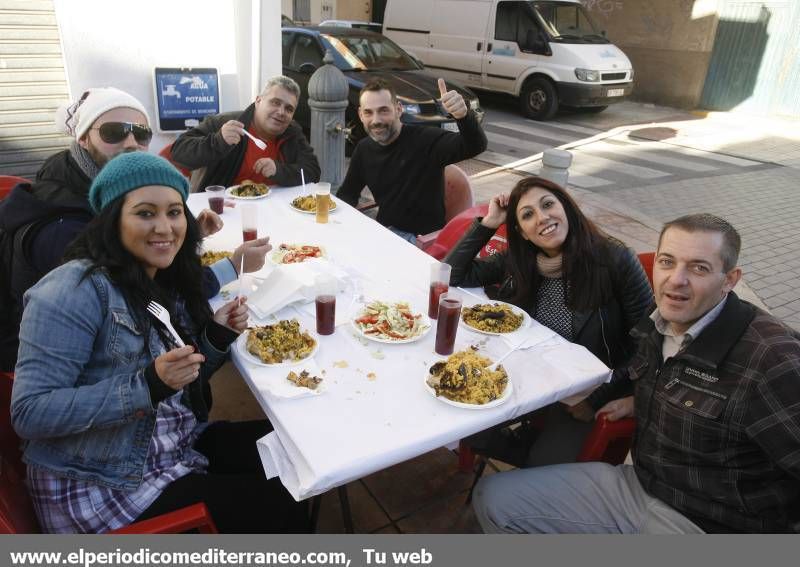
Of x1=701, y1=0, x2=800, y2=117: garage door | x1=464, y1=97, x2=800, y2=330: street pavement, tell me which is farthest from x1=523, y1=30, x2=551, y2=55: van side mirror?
x1=701, y1=0, x2=800, y2=117: garage door

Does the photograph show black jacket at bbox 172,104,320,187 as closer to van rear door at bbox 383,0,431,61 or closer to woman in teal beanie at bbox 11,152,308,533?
woman in teal beanie at bbox 11,152,308,533

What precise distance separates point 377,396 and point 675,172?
8498 mm

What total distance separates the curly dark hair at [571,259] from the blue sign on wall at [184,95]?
12.8ft

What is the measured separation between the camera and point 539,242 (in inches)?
96.3

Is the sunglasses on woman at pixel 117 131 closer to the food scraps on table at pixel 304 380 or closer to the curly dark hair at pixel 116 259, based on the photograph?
the curly dark hair at pixel 116 259

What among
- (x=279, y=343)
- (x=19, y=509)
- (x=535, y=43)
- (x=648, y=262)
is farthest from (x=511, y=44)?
(x=19, y=509)

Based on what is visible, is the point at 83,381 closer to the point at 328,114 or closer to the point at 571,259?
the point at 571,259

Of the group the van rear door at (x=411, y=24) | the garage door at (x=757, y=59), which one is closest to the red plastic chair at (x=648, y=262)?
the van rear door at (x=411, y=24)

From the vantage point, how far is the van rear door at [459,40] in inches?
462

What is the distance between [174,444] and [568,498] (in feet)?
4.66

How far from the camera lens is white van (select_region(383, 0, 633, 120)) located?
11.1 metres

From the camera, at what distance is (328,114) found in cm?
543

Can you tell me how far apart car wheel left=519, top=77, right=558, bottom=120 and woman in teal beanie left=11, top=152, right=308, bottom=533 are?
1082 cm

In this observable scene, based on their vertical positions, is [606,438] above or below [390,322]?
below
